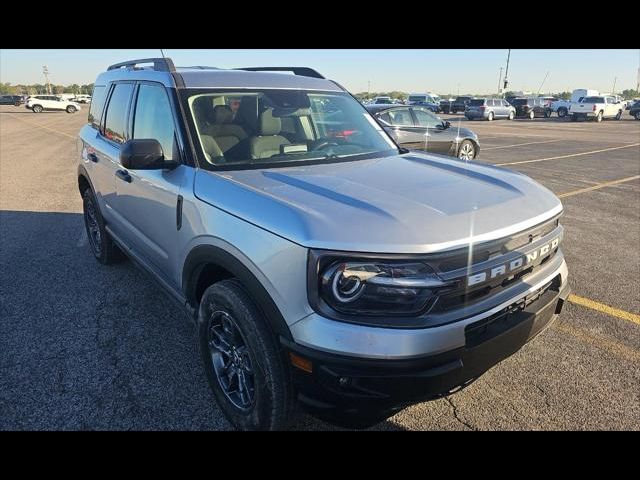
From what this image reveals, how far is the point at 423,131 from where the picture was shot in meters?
11.6

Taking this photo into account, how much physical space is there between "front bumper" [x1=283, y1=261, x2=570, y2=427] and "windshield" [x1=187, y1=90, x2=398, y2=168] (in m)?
1.44

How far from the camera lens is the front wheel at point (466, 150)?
12188 millimetres

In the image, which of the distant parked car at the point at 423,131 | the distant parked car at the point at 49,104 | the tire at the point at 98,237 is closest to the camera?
the tire at the point at 98,237

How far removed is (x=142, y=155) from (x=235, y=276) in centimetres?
95

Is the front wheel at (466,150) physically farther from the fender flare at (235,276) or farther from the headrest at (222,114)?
the fender flare at (235,276)

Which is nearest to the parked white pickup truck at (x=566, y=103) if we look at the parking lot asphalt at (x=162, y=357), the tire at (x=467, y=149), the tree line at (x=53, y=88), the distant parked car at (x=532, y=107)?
the distant parked car at (x=532, y=107)

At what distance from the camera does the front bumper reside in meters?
1.91

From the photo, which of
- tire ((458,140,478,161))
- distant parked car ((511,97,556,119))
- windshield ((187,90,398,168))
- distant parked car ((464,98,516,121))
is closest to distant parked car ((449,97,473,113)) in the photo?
distant parked car ((511,97,556,119))

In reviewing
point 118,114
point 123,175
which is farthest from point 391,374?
point 118,114

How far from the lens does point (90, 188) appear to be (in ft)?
16.0

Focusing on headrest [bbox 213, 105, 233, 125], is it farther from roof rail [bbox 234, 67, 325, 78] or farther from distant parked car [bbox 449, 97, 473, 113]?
distant parked car [bbox 449, 97, 473, 113]

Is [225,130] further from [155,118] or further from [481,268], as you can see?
[481,268]

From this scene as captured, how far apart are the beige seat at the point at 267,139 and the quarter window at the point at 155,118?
0.52 metres

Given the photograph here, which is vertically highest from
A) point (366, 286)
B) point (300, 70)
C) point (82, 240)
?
point (300, 70)
